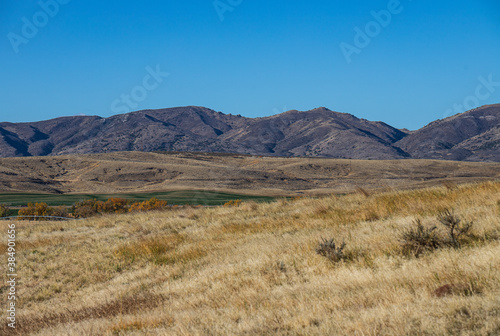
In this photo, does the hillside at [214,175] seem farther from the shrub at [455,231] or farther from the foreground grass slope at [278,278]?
the shrub at [455,231]

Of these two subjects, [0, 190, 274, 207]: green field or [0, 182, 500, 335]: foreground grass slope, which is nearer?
[0, 182, 500, 335]: foreground grass slope

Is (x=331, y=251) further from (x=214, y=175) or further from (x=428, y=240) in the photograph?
(x=214, y=175)

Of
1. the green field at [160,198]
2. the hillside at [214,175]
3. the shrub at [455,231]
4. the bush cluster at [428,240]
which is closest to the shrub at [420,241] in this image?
the bush cluster at [428,240]

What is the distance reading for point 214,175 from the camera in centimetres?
9662

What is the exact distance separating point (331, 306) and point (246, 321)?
3.77 feet

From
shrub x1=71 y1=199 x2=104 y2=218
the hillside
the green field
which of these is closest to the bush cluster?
shrub x1=71 y1=199 x2=104 y2=218

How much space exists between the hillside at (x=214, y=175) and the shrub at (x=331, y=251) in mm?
64701

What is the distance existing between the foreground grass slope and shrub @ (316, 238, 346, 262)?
0.14m

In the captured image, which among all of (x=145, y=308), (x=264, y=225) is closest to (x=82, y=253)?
(x=264, y=225)

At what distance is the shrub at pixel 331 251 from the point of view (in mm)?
8312

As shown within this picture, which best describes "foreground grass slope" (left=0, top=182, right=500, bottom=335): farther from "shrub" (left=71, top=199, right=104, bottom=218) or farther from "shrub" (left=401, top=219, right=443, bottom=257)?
"shrub" (left=71, top=199, right=104, bottom=218)

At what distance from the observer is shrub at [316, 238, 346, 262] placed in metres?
8.31

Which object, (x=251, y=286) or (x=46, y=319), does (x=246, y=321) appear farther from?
(x=46, y=319)

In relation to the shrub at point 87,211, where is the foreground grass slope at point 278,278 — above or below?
below
